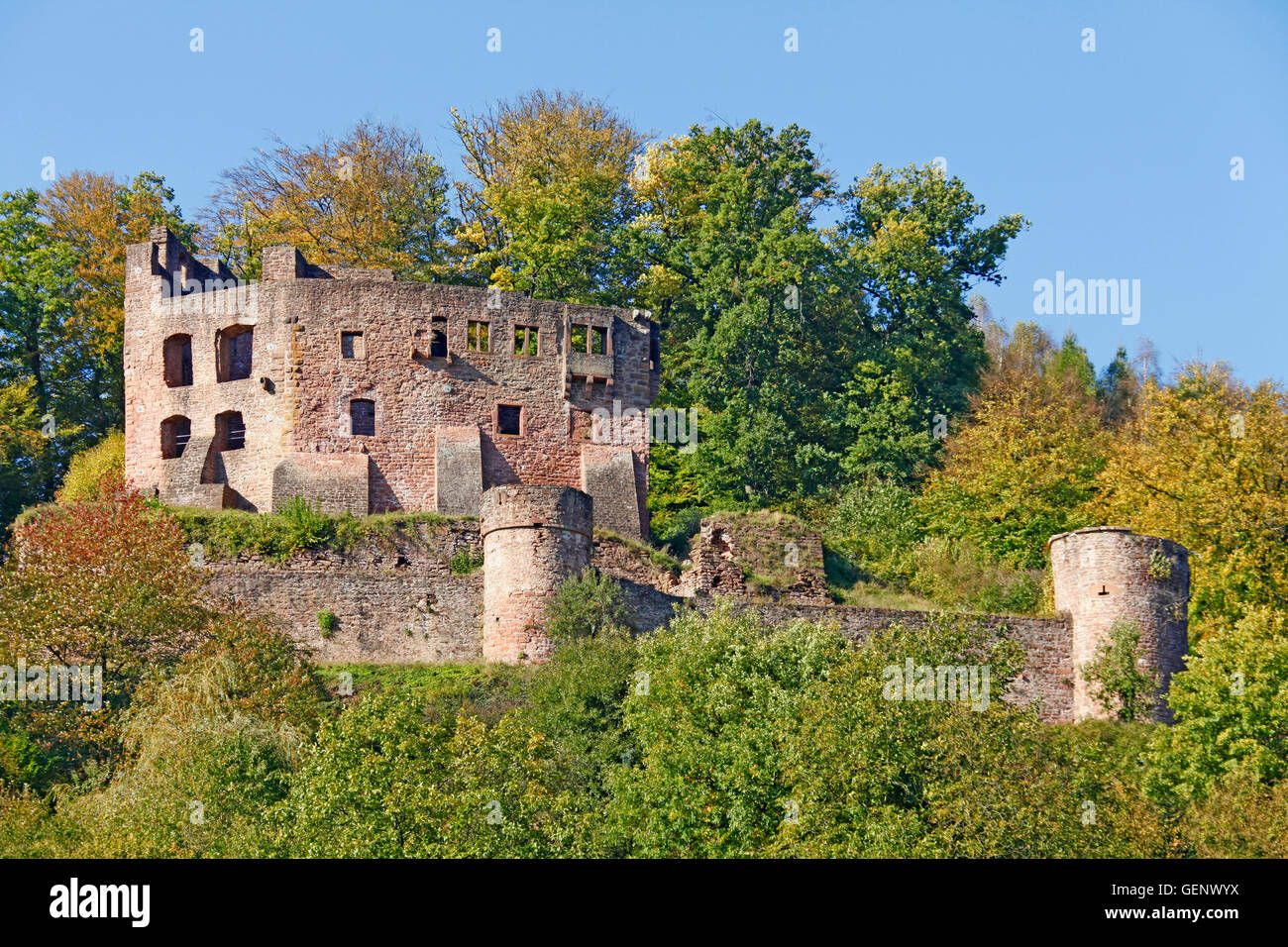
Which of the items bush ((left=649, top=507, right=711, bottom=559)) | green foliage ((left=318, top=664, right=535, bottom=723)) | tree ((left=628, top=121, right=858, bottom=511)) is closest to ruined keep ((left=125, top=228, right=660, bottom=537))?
bush ((left=649, top=507, right=711, bottom=559))

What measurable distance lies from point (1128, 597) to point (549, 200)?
71.5ft

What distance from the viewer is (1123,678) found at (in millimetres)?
33750

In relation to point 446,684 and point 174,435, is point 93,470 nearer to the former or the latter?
point 174,435

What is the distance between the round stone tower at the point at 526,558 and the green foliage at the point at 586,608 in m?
0.28

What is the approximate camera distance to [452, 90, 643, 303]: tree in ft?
162

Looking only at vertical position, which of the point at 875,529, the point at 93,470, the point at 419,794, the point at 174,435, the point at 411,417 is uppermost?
the point at 411,417

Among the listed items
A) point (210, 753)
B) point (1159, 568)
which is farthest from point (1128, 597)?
point (210, 753)

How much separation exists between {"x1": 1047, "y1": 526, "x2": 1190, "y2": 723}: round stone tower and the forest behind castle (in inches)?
24.0

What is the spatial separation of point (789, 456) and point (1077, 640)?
13.5m

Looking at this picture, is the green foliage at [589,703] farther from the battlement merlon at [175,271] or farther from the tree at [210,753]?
the battlement merlon at [175,271]

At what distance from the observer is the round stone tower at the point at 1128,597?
33938mm

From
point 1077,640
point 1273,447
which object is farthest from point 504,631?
point 1273,447

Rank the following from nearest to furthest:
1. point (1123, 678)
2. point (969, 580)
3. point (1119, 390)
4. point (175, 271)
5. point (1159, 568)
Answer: point (1123, 678)
point (1159, 568)
point (969, 580)
point (175, 271)
point (1119, 390)

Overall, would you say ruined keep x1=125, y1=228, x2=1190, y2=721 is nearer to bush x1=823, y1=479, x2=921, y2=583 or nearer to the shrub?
the shrub
